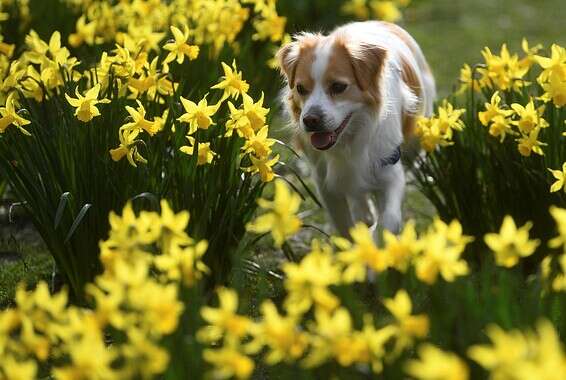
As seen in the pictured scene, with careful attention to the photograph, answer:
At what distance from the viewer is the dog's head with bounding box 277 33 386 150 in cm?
373

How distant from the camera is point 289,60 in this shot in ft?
12.9

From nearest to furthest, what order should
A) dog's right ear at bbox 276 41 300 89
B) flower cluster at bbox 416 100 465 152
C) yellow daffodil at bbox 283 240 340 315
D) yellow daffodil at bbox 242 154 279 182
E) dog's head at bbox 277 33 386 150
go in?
yellow daffodil at bbox 283 240 340 315, yellow daffodil at bbox 242 154 279 182, flower cluster at bbox 416 100 465 152, dog's head at bbox 277 33 386 150, dog's right ear at bbox 276 41 300 89

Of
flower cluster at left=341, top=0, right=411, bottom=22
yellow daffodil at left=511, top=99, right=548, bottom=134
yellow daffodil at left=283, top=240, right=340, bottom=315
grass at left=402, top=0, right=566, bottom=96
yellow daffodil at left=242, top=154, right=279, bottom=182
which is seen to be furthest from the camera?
grass at left=402, top=0, right=566, bottom=96

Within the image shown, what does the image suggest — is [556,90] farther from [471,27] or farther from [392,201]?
[471,27]

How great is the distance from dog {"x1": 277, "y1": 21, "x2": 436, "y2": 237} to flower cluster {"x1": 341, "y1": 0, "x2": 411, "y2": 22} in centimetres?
199

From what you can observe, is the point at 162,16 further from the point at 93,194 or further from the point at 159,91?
the point at 93,194

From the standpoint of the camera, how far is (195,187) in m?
3.36

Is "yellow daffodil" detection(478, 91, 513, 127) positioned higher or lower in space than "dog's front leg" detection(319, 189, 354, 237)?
higher

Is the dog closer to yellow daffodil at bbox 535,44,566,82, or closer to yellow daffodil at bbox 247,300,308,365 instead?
yellow daffodil at bbox 535,44,566,82

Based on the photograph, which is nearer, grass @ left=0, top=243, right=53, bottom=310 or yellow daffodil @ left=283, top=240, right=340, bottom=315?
yellow daffodil @ left=283, top=240, right=340, bottom=315

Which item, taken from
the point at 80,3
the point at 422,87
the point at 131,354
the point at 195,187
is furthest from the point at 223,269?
the point at 80,3

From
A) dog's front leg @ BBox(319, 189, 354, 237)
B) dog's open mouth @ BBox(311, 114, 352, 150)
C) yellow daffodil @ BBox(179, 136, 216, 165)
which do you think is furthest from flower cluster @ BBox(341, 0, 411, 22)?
yellow daffodil @ BBox(179, 136, 216, 165)

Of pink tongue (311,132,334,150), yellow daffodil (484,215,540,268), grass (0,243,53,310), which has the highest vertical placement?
yellow daffodil (484,215,540,268)

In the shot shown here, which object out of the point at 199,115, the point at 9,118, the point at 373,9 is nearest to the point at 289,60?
the point at 199,115
